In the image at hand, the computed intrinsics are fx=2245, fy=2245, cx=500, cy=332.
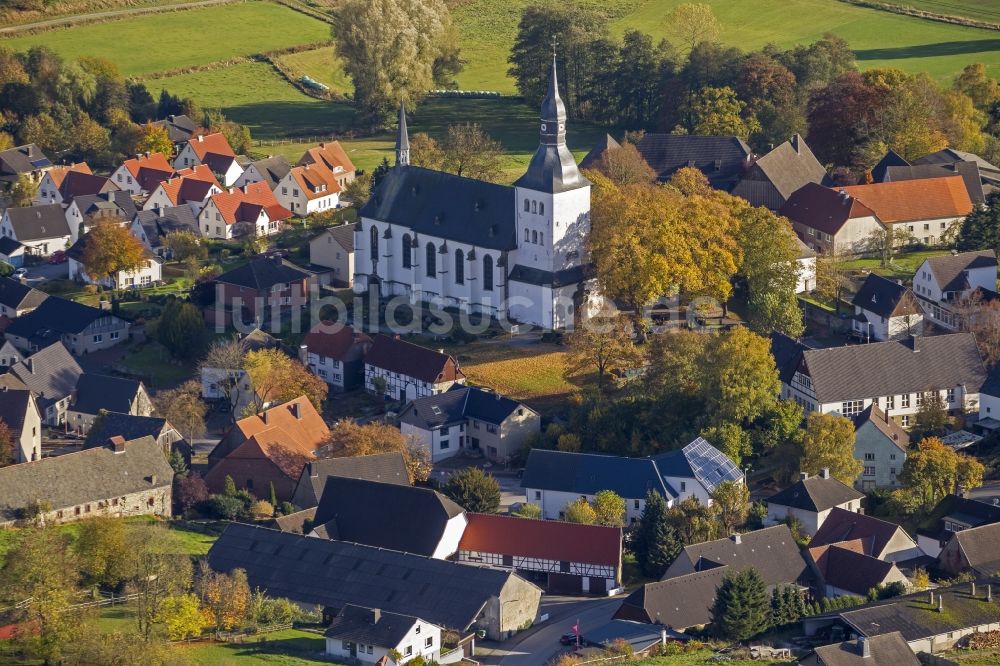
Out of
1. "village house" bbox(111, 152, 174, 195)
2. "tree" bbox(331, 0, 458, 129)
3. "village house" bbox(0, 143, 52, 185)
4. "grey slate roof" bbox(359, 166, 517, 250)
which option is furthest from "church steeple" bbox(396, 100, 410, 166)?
"village house" bbox(0, 143, 52, 185)

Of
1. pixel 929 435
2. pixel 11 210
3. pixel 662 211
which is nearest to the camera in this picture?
pixel 929 435

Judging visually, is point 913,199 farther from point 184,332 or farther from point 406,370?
point 184,332

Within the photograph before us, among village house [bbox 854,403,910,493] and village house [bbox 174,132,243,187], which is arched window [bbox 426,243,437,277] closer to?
village house [bbox 854,403,910,493]

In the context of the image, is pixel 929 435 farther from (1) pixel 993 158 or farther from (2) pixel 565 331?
(1) pixel 993 158

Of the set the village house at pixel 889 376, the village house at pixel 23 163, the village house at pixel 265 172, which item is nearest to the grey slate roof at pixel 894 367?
the village house at pixel 889 376

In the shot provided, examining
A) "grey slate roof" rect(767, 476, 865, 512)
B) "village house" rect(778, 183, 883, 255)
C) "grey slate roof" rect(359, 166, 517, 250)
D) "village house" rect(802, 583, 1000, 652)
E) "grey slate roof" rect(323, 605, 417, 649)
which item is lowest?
"grey slate roof" rect(767, 476, 865, 512)

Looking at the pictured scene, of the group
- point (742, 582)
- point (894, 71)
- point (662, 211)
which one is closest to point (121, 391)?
point (662, 211)
